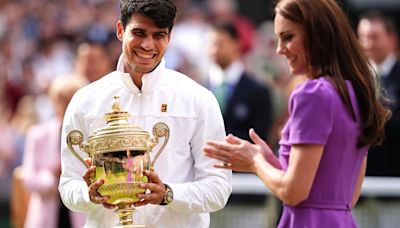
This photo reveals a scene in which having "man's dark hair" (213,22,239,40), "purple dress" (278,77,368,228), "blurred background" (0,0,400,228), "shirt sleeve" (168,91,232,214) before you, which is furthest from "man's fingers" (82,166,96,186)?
"man's dark hair" (213,22,239,40)

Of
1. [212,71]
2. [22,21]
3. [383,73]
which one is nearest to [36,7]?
[22,21]

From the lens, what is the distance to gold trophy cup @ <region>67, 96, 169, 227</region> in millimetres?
5723

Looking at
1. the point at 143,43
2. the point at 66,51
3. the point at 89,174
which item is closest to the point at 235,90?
the point at 143,43

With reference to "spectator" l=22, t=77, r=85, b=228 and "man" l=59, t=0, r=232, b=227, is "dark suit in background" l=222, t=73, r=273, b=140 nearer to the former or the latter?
"spectator" l=22, t=77, r=85, b=228

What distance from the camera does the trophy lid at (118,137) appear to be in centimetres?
573

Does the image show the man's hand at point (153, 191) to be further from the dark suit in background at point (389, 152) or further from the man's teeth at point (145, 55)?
the dark suit in background at point (389, 152)

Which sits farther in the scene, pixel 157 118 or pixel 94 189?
pixel 157 118

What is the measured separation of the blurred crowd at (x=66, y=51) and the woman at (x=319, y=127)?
16.0 ft

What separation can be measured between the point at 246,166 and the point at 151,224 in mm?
518

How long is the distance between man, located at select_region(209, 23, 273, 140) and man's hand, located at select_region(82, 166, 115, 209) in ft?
17.1

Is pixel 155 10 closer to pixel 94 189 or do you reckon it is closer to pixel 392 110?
pixel 94 189

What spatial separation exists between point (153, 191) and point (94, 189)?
0.85ft

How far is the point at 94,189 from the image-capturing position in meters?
5.75

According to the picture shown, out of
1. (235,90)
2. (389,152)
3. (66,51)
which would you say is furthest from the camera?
(66,51)
